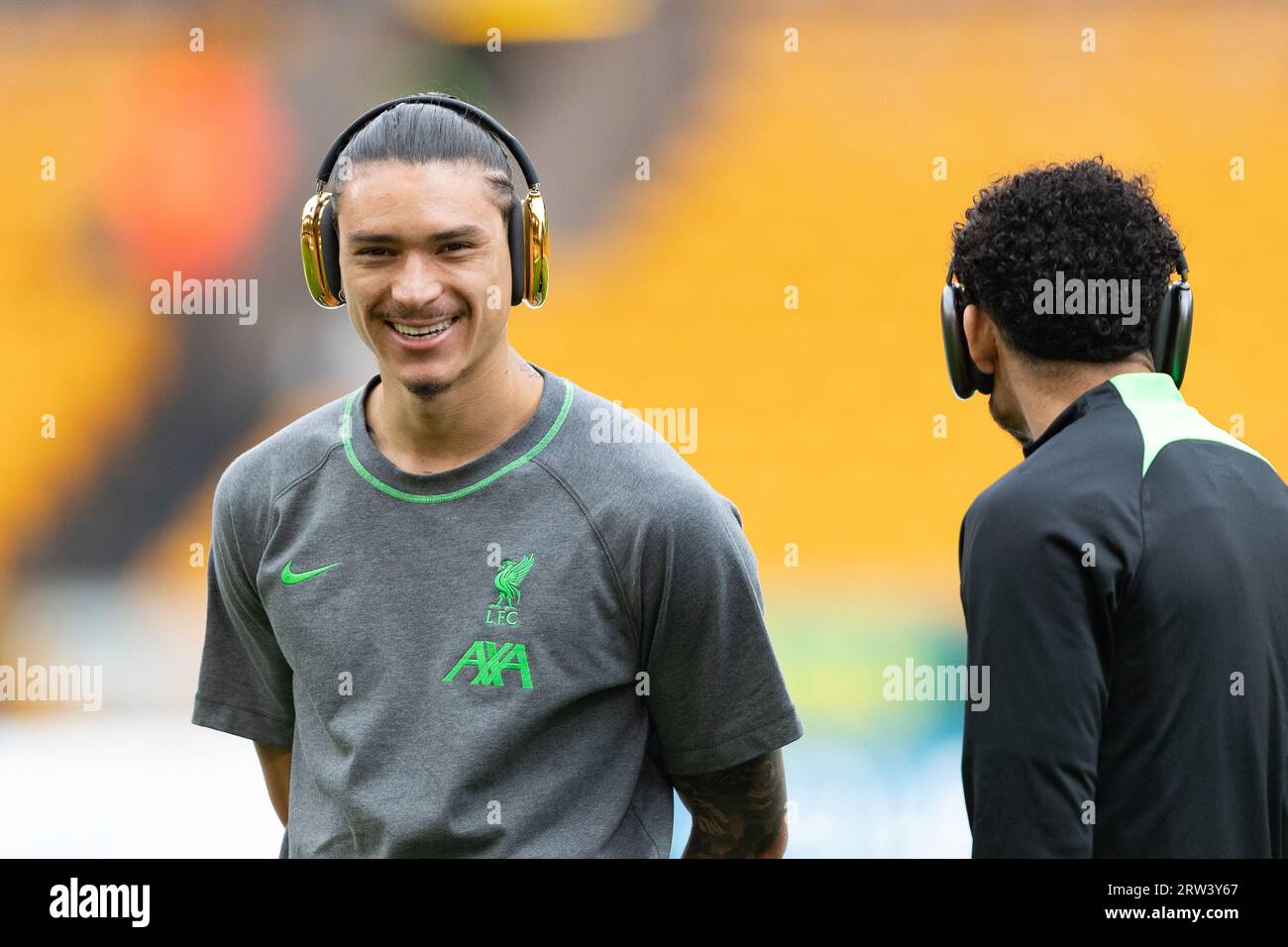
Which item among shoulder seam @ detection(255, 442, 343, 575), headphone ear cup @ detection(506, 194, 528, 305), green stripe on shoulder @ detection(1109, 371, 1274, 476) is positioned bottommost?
shoulder seam @ detection(255, 442, 343, 575)

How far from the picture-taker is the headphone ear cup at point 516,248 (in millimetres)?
1879

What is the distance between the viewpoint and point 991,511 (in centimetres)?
145

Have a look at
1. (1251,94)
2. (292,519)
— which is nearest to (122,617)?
(292,519)

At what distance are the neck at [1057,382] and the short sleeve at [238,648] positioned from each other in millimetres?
1079

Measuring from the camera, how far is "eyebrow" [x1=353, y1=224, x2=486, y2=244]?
177 centimetres

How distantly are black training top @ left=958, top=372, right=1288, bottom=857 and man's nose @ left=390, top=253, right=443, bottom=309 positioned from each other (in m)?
0.76

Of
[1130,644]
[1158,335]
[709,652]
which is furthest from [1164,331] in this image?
[709,652]

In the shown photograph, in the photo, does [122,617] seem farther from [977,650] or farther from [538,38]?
[977,650]

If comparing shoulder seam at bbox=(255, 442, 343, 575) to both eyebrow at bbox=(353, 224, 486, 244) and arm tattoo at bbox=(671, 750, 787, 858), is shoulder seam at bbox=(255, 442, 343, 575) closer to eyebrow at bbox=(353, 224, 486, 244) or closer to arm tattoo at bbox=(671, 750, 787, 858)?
eyebrow at bbox=(353, 224, 486, 244)

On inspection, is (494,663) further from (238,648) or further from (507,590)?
(238,648)

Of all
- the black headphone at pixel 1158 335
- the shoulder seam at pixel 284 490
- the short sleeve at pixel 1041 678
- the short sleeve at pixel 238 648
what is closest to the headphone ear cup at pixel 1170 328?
the black headphone at pixel 1158 335

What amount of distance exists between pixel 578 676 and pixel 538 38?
3845mm

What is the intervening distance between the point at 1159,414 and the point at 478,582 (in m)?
0.87

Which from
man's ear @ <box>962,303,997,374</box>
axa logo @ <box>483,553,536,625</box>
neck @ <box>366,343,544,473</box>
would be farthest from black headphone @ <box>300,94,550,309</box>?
man's ear @ <box>962,303,997,374</box>
